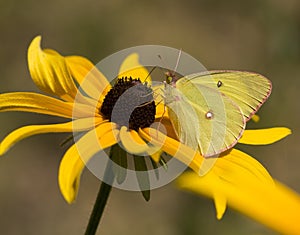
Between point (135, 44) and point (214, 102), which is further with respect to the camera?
point (135, 44)

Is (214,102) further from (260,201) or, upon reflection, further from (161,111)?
(260,201)

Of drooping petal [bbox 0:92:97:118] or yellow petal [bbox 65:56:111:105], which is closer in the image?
drooping petal [bbox 0:92:97:118]

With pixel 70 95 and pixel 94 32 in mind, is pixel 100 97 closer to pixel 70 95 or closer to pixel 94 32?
pixel 70 95

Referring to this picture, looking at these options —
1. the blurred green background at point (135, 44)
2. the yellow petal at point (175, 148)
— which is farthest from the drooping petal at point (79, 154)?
the blurred green background at point (135, 44)

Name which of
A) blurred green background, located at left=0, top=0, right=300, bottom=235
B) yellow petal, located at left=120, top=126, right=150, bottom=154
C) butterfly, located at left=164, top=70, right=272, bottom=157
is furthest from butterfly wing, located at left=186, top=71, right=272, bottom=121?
blurred green background, located at left=0, top=0, right=300, bottom=235

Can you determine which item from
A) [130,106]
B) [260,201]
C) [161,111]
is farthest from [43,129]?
[260,201]

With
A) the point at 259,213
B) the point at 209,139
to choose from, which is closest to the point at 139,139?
the point at 209,139

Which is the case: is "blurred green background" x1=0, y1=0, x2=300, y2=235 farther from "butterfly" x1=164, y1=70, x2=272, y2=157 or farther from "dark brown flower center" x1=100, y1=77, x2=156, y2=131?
"dark brown flower center" x1=100, y1=77, x2=156, y2=131
